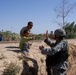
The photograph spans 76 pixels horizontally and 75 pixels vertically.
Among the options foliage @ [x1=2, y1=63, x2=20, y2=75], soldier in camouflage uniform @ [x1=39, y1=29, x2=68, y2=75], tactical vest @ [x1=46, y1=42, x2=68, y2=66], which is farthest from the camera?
foliage @ [x1=2, y1=63, x2=20, y2=75]

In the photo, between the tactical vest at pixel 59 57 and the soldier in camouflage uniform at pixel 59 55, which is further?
the tactical vest at pixel 59 57

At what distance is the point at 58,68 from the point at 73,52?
21.7 feet

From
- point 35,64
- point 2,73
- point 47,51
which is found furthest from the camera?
point 35,64

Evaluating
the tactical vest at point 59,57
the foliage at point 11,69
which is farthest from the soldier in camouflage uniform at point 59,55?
the foliage at point 11,69

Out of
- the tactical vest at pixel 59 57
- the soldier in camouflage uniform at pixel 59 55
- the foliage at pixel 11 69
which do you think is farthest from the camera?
the foliage at pixel 11 69

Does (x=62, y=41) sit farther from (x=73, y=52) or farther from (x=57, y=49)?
(x=73, y=52)

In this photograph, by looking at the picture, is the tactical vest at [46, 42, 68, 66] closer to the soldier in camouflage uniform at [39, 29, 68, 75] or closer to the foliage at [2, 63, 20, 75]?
the soldier in camouflage uniform at [39, 29, 68, 75]

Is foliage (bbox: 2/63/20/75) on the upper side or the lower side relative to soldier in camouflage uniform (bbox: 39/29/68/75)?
lower

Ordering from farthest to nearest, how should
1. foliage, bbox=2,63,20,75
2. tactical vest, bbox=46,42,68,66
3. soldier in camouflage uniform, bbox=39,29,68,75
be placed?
foliage, bbox=2,63,20,75, tactical vest, bbox=46,42,68,66, soldier in camouflage uniform, bbox=39,29,68,75

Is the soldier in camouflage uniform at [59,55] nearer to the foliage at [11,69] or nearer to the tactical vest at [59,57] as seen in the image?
the tactical vest at [59,57]

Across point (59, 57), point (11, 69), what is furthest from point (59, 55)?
point (11, 69)

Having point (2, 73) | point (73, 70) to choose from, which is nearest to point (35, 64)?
point (2, 73)

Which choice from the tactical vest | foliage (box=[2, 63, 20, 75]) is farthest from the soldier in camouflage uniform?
foliage (box=[2, 63, 20, 75])

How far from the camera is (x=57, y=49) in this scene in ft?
23.2
